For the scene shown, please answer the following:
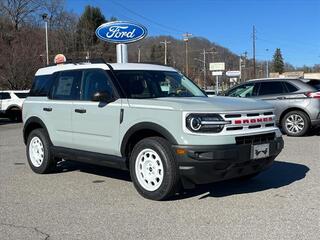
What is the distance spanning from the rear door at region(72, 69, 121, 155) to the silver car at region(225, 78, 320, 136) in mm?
7484

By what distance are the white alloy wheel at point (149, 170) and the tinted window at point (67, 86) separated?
1.74m

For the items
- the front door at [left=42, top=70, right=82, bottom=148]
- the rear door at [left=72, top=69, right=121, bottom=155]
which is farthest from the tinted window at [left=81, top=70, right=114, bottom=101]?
the front door at [left=42, top=70, right=82, bottom=148]

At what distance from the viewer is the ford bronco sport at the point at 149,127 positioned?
5863 mm

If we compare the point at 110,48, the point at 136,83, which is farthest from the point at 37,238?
the point at 110,48

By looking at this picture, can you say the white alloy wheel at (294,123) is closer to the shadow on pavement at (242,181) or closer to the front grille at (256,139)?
the shadow on pavement at (242,181)

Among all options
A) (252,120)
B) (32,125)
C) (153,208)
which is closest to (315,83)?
(252,120)

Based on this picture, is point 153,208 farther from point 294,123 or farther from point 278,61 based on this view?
Answer: point 278,61

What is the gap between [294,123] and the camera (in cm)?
1332

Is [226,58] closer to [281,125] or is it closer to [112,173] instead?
[281,125]

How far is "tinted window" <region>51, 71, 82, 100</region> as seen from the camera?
25.0 ft

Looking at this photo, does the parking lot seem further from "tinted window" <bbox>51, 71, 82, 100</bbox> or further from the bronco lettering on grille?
"tinted window" <bbox>51, 71, 82, 100</bbox>

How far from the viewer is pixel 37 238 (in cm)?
492

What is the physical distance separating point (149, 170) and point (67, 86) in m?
2.35

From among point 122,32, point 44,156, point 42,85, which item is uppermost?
point 122,32
